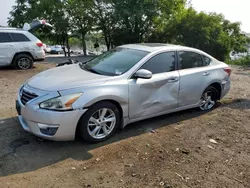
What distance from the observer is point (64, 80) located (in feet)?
12.1

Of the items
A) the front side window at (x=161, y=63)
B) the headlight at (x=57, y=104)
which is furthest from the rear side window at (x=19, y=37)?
the headlight at (x=57, y=104)

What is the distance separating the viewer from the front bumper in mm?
3320

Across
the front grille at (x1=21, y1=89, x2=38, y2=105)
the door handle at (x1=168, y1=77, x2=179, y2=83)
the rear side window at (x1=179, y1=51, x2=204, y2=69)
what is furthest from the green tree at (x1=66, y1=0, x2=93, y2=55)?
the front grille at (x1=21, y1=89, x2=38, y2=105)

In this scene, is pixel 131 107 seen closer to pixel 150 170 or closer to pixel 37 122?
pixel 150 170

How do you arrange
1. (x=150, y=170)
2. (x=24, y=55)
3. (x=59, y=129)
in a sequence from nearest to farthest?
(x=150, y=170)
(x=59, y=129)
(x=24, y=55)

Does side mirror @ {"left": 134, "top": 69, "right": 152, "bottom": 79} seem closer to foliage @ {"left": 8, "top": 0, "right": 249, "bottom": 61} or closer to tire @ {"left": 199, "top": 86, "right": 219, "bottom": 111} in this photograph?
tire @ {"left": 199, "top": 86, "right": 219, "bottom": 111}

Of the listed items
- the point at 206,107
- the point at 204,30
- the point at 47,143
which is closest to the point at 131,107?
the point at 47,143

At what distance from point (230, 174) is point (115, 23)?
21.0 meters

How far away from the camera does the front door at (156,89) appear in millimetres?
4016

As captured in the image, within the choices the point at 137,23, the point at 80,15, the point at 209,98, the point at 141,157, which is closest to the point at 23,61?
the point at 209,98

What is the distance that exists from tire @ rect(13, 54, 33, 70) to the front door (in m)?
7.12

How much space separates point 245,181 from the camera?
3.04 metres

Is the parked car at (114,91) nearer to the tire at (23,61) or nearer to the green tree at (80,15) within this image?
the tire at (23,61)

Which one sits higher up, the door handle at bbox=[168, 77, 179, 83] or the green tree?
the green tree
